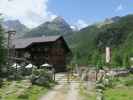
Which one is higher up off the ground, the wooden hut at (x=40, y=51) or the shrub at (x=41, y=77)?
the wooden hut at (x=40, y=51)

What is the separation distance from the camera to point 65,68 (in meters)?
80.8

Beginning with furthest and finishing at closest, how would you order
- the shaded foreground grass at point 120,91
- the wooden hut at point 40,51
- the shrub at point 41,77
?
the wooden hut at point 40,51
the shrub at point 41,77
the shaded foreground grass at point 120,91

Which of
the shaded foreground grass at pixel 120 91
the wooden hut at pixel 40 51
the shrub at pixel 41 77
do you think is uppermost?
the wooden hut at pixel 40 51

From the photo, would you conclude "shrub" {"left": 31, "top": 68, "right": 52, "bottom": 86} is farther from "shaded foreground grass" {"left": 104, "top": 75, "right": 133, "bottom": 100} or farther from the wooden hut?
the wooden hut

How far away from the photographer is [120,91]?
125ft

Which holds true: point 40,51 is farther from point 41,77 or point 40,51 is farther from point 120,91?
point 120,91

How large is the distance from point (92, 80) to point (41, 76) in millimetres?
9572

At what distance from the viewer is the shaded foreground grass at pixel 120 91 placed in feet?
108

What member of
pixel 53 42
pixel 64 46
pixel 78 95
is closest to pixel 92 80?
pixel 78 95

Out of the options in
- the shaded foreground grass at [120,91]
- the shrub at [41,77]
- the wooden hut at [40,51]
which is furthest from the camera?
the wooden hut at [40,51]

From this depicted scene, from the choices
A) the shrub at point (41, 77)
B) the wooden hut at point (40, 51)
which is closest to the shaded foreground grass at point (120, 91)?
the shrub at point (41, 77)

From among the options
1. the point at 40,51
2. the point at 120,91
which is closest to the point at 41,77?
the point at 120,91

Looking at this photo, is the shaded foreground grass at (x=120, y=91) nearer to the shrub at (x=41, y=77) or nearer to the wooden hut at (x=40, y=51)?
the shrub at (x=41, y=77)

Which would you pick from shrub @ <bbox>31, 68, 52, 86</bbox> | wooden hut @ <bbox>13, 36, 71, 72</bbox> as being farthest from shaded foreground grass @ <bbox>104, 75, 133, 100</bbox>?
wooden hut @ <bbox>13, 36, 71, 72</bbox>
